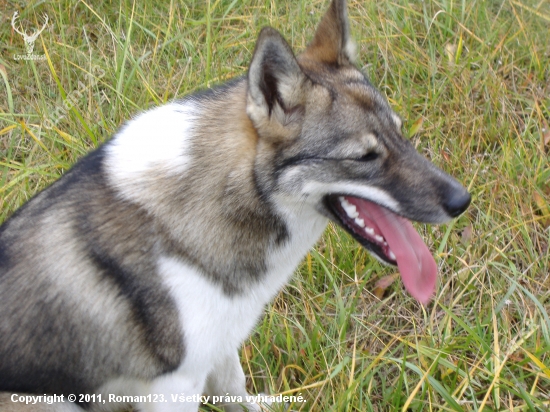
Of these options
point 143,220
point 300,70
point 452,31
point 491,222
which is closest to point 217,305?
point 143,220

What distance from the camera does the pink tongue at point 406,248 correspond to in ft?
8.43

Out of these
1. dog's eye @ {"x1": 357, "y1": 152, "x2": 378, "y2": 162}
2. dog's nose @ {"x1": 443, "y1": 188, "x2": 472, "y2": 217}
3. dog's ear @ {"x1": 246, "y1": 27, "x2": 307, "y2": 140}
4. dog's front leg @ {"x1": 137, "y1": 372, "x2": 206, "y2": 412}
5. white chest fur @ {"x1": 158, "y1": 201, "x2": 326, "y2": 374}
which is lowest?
dog's front leg @ {"x1": 137, "y1": 372, "x2": 206, "y2": 412}

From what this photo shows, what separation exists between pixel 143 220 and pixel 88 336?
542mm

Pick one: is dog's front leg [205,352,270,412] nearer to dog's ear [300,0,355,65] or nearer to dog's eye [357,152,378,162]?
dog's eye [357,152,378,162]

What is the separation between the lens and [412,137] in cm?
425

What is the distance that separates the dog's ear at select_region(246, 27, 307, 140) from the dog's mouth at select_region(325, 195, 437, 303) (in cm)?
36

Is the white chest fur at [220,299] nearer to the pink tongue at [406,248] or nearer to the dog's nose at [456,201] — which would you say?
the pink tongue at [406,248]

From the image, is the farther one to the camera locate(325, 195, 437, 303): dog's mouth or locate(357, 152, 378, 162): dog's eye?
locate(325, 195, 437, 303): dog's mouth

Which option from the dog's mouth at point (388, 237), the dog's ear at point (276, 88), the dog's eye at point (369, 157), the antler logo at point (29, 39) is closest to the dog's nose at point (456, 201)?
the dog's mouth at point (388, 237)

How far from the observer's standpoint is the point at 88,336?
101 inches

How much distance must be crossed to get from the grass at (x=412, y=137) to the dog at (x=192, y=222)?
2.35 ft

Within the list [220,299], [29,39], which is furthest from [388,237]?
[29,39]

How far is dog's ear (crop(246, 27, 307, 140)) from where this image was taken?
2.19 metres

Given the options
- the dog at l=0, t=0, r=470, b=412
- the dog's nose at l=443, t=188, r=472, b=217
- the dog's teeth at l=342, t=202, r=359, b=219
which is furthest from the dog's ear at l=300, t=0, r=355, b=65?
the dog's nose at l=443, t=188, r=472, b=217
